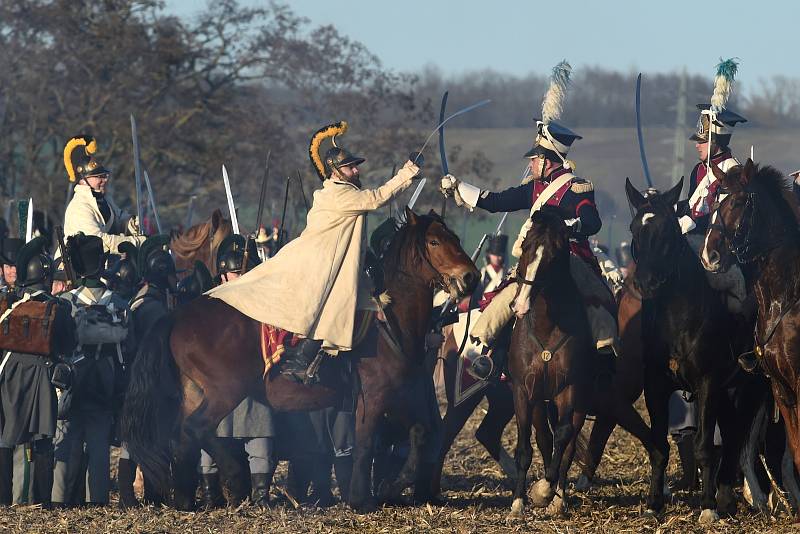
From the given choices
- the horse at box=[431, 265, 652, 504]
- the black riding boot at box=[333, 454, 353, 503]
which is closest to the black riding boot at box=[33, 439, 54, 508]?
the black riding boot at box=[333, 454, 353, 503]

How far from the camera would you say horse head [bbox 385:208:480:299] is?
10336 millimetres

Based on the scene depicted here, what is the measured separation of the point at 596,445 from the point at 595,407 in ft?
1.75

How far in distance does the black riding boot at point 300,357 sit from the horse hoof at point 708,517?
2833mm

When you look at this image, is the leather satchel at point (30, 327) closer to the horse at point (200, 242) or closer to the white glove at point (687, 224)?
the horse at point (200, 242)

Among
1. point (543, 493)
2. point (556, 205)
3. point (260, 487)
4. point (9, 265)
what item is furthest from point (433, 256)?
point (9, 265)

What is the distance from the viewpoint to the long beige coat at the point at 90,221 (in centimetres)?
1306

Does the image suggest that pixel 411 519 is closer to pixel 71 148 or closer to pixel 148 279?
pixel 148 279

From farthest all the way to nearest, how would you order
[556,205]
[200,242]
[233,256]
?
[200,242] < [233,256] < [556,205]

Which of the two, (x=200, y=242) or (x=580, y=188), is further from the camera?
(x=200, y=242)

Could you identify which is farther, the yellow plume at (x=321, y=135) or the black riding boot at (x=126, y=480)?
the black riding boot at (x=126, y=480)

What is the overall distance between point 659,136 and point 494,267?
52699mm

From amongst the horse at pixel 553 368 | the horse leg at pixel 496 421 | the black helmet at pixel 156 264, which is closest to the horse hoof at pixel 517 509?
the horse at pixel 553 368

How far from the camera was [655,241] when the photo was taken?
32.8 feet

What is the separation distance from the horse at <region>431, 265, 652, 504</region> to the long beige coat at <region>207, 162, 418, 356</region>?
1.62 m
